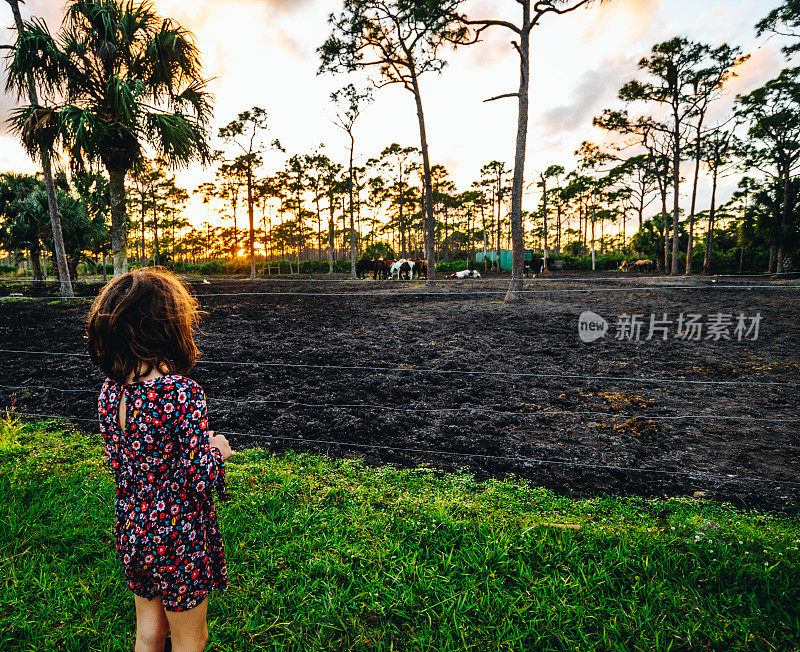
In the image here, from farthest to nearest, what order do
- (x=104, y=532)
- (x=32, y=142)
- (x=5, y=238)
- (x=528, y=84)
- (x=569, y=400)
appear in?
1. (x=5, y=238)
2. (x=528, y=84)
3. (x=32, y=142)
4. (x=569, y=400)
5. (x=104, y=532)

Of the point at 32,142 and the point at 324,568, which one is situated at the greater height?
the point at 32,142

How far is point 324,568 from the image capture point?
4.79ft

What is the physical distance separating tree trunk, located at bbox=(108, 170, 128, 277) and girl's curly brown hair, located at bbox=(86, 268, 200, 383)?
7992 millimetres

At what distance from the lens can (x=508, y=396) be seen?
3.54 m

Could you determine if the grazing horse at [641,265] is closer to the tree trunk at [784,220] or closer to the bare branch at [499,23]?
the tree trunk at [784,220]

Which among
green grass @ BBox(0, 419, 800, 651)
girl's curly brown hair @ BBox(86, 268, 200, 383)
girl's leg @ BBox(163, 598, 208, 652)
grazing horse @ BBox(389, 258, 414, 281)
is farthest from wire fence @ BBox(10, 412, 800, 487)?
grazing horse @ BBox(389, 258, 414, 281)

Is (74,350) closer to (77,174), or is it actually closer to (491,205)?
(77,174)

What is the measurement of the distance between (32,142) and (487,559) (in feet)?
33.7

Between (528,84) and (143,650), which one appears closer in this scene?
(143,650)

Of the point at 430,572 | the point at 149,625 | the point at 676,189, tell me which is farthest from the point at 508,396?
the point at 676,189

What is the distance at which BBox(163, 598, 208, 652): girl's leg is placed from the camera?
3.23ft

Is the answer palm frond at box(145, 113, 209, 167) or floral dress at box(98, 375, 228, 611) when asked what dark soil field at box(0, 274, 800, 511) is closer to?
floral dress at box(98, 375, 228, 611)

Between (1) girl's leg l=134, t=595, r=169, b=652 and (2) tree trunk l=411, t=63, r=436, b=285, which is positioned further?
(2) tree trunk l=411, t=63, r=436, b=285

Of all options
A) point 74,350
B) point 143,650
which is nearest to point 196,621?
point 143,650
